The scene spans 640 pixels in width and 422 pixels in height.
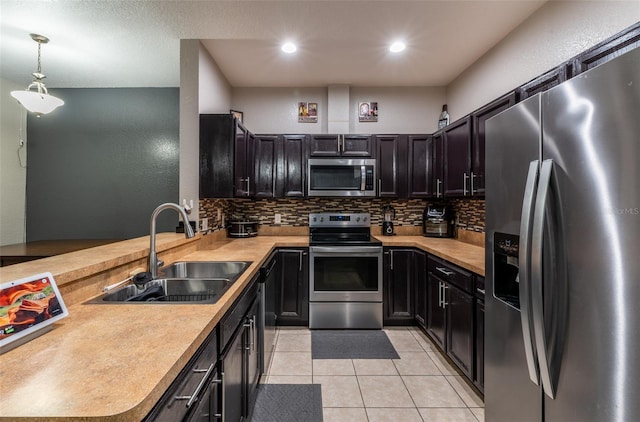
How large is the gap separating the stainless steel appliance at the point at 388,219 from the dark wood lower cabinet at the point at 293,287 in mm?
1084

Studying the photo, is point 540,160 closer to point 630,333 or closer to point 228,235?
point 630,333

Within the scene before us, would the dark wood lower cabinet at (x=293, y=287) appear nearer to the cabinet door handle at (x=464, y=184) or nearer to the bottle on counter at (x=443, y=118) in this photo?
the cabinet door handle at (x=464, y=184)

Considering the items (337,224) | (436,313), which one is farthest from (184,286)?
(337,224)

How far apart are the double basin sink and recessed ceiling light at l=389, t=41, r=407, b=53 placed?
2268 millimetres

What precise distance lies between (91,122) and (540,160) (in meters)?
4.48

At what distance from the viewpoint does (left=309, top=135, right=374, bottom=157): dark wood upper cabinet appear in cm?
335

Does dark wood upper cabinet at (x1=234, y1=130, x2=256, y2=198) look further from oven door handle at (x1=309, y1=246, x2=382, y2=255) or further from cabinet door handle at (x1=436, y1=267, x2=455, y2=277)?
cabinet door handle at (x1=436, y1=267, x2=455, y2=277)

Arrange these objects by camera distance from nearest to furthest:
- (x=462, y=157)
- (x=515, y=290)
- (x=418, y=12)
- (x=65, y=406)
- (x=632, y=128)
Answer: (x=65, y=406) → (x=632, y=128) → (x=515, y=290) → (x=418, y=12) → (x=462, y=157)

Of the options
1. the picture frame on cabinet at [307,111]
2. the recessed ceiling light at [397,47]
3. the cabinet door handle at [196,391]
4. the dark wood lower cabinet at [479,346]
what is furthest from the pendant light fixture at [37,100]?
the dark wood lower cabinet at [479,346]

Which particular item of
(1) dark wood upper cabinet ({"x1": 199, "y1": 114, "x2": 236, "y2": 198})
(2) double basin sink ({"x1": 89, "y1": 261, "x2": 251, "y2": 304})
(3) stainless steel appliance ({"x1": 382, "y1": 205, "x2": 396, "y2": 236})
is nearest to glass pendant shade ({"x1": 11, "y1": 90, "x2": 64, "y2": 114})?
(1) dark wood upper cabinet ({"x1": 199, "y1": 114, "x2": 236, "y2": 198})

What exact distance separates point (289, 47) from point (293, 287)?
231 cm

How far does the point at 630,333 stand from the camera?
0.80 meters

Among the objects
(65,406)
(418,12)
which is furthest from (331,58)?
(65,406)

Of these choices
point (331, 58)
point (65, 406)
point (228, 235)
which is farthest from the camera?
point (228, 235)
